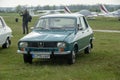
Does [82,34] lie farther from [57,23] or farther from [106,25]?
[106,25]

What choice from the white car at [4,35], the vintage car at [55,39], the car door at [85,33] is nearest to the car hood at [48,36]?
the vintage car at [55,39]

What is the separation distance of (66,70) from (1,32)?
5.63m

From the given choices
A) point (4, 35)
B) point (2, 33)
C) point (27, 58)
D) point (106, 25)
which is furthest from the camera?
point (106, 25)

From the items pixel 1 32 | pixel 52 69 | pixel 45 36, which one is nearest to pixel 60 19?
pixel 45 36

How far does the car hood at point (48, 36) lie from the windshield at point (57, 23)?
434 mm

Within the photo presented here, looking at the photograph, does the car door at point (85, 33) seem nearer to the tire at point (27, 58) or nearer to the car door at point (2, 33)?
the tire at point (27, 58)

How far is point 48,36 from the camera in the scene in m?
11.8

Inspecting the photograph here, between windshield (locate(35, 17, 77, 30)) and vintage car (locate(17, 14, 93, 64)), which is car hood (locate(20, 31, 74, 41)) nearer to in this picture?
vintage car (locate(17, 14, 93, 64))

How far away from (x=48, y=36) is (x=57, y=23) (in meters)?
1.26

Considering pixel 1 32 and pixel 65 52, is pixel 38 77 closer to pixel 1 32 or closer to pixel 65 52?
pixel 65 52

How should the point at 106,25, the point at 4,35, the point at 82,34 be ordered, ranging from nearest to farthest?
the point at 82,34 → the point at 4,35 → the point at 106,25

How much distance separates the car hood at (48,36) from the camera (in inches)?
456

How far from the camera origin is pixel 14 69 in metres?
11.1

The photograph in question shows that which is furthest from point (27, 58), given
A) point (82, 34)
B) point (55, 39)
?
point (82, 34)
